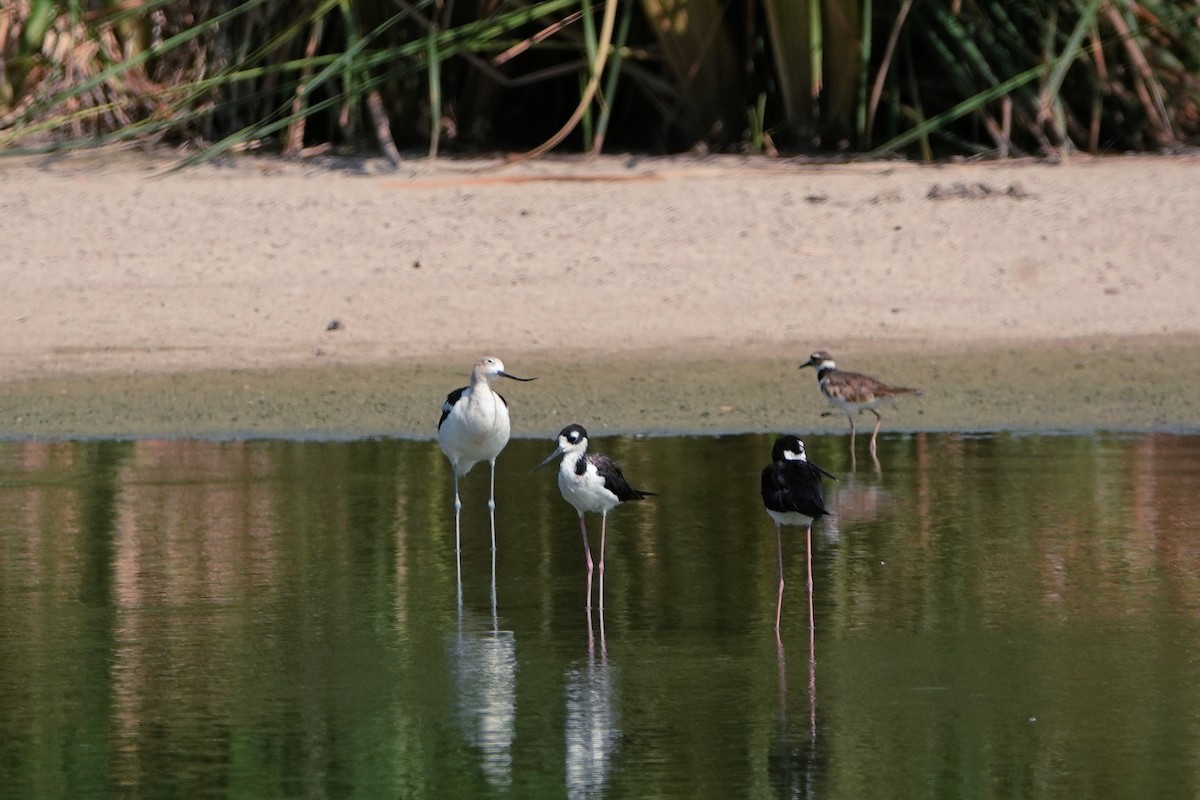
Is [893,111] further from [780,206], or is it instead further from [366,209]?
[366,209]

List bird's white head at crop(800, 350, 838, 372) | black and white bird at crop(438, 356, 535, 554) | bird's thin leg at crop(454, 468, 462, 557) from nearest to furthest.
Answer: bird's thin leg at crop(454, 468, 462, 557)
black and white bird at crop(438, 356, 535, 554)
bird's white head at crop(800, 350, 838, 372)

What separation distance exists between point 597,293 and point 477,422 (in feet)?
14.7

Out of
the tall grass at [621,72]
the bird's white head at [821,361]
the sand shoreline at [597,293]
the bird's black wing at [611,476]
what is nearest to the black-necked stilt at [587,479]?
the bird's black wing at [611,476]

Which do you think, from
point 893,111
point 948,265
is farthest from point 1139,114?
point 948,265

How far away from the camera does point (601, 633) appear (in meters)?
6.61

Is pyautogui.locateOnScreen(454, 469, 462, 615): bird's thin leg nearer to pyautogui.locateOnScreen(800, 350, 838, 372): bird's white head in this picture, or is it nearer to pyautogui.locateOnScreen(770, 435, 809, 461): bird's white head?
pyautogui.locateOnScreen(770, 435, 809, 461): bird's white head

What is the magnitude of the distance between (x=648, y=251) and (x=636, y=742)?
8.13 metres

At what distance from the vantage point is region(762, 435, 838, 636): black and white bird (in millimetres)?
6832

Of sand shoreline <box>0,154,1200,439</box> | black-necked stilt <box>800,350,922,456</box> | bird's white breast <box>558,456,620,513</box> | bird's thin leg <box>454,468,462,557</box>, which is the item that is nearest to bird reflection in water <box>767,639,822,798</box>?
bird's white breast <box>558,456,620,513</box>

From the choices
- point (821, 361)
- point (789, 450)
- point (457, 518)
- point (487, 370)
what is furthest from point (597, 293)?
point (789, 450)

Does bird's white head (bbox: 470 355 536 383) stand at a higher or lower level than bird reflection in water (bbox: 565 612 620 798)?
higher

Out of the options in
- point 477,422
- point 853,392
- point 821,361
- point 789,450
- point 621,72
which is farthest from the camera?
point 621,72

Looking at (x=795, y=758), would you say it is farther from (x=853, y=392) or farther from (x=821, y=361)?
(x=821, y=361)

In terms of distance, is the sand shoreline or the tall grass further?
the tall grass
